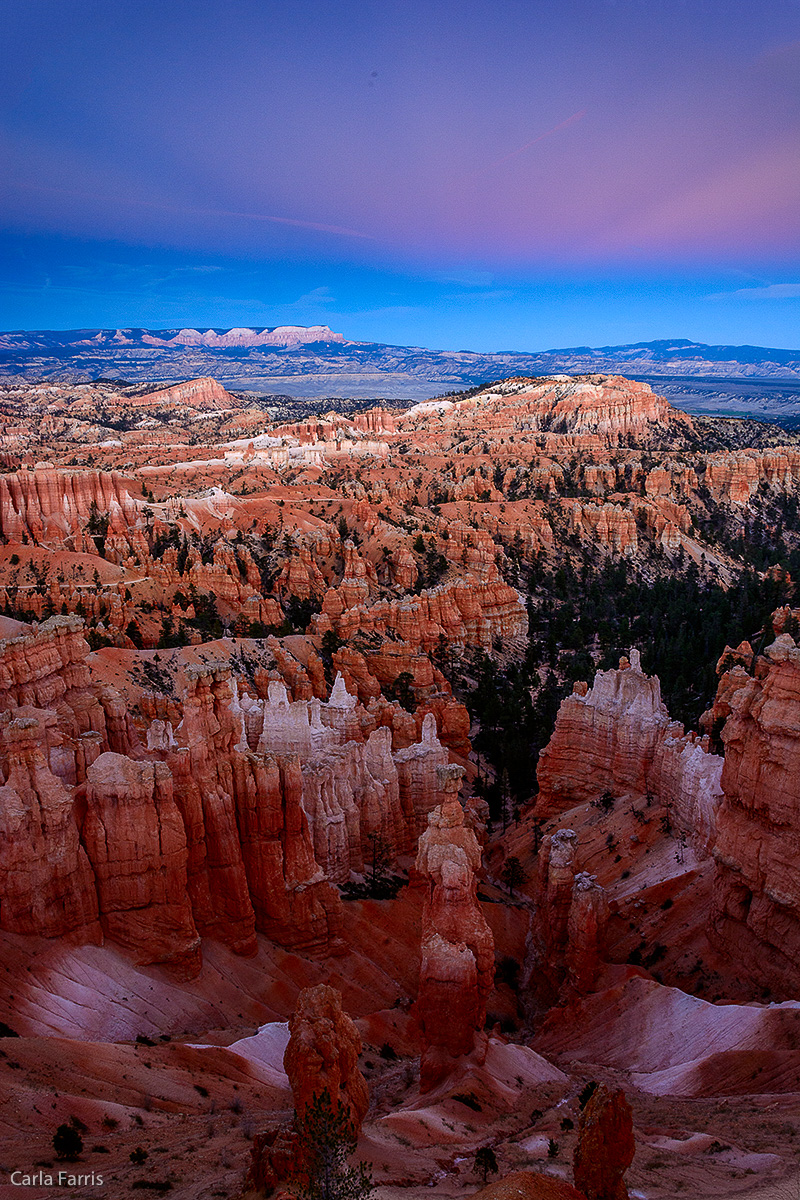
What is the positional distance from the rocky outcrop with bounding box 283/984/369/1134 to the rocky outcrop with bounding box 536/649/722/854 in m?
14.9

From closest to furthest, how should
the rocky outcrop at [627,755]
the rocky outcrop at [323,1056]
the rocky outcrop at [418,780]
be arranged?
the rocky outcrop at [323,1056]
the rocky outcrop at [627,755]
the rocky outcrop at [418,780]

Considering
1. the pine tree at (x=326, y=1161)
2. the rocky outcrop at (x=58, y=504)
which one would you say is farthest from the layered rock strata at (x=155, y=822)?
the rocky outcrop at (x=58, y=504)

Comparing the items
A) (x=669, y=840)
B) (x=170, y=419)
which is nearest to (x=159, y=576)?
(x=669, y=840)

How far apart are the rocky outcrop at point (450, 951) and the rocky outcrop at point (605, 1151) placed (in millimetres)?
7241

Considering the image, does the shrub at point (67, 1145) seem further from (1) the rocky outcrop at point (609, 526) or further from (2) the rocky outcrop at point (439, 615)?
(1) the rocky outcrop at point (609, 526)

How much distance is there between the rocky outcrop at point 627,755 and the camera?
993 inches

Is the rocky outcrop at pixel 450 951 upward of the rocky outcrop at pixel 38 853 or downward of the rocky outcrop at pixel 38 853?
downward

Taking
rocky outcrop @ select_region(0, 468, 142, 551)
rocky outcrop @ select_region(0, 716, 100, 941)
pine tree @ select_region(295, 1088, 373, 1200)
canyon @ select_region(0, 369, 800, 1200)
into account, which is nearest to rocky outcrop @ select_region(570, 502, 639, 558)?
canyon @ select_region(0, 369, 800, 1200)

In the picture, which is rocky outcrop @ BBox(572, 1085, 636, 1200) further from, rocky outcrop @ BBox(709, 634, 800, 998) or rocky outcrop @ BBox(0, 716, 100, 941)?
rocky outcrop @ BBox(0, 716, 100, 941)

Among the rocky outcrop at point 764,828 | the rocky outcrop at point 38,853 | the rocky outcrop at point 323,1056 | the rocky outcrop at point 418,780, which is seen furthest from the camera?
the rocky outcrop at point 418,780

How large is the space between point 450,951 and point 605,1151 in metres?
7.96

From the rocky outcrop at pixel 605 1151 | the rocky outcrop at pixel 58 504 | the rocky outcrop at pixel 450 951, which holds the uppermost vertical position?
the rocky outcrop at pixel 58 504

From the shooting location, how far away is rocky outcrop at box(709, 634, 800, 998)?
16859mm

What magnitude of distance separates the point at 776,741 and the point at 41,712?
1828 centimetres
